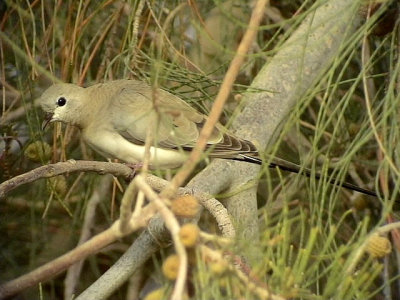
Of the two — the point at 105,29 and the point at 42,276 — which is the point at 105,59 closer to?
the point at 105,29

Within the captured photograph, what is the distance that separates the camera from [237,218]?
2.72 m

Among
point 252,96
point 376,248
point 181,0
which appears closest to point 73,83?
point 181,0

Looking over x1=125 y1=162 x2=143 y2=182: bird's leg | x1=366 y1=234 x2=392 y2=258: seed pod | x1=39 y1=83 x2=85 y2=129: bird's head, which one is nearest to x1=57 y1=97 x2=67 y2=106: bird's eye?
x1=39 y1=83 x2=85 y2=129: bird's head

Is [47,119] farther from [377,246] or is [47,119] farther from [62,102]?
[377,246]

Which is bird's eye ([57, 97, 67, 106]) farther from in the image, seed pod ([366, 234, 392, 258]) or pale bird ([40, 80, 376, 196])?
seed pod ([366, 234, 392, 258])

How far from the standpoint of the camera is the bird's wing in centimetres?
289

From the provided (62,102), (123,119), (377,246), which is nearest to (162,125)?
(123,119)

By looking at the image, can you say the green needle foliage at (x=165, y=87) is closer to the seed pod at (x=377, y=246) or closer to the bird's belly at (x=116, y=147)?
the bird's belly at (x=116, y=147)

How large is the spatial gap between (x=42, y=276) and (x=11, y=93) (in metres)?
2.15

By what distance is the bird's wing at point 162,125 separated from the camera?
2.89m

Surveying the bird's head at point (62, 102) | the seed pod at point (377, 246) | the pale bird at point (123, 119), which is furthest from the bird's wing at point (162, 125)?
the seed pod at point (377, 246)

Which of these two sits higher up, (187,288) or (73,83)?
(187,288)

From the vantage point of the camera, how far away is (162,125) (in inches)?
118

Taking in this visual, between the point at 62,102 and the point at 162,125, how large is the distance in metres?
0.50
